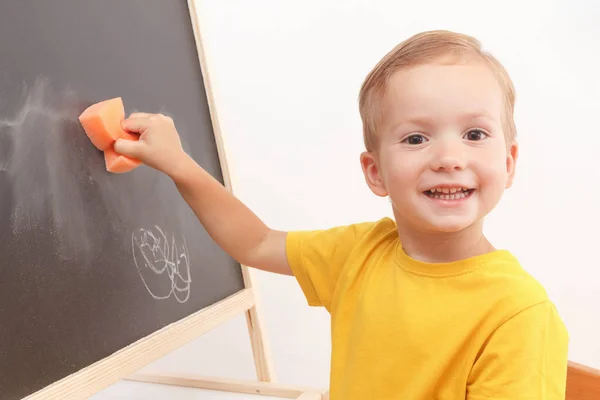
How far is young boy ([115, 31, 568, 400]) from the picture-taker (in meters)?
0.68

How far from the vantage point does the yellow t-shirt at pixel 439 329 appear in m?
0.67

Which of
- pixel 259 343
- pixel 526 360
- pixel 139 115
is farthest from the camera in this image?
pixel 259 343

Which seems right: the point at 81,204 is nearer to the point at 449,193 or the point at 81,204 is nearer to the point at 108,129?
the point at 108,129

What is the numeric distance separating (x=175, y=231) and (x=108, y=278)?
0.56 ft

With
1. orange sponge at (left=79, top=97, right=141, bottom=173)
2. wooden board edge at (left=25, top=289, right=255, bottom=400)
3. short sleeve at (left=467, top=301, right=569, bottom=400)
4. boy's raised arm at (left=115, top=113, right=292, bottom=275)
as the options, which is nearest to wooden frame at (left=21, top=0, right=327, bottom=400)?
wooden board edge at (left=25, top=289, right=255, bottom=400)

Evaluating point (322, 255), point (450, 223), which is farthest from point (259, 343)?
point (450, 223)

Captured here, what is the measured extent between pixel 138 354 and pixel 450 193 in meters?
0.48

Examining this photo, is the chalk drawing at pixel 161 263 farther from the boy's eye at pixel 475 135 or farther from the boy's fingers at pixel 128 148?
the boy's eye at pixel 475 135

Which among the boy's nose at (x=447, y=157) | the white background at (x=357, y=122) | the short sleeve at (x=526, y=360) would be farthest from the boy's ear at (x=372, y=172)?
the white background at (x=357, y=122)

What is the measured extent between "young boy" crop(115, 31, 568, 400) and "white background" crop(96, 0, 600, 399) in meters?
0.82

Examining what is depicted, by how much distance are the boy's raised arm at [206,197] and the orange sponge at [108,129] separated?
0.01 meters

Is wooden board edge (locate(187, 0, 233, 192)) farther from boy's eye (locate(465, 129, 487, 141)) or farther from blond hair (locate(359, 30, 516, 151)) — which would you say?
boy's eye (locate(465, 129, 487, 141))

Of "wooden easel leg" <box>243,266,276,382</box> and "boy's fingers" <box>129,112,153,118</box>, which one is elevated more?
"boy's fingers" <box>129,112,153,118</box>

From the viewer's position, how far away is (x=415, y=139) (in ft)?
2.43
